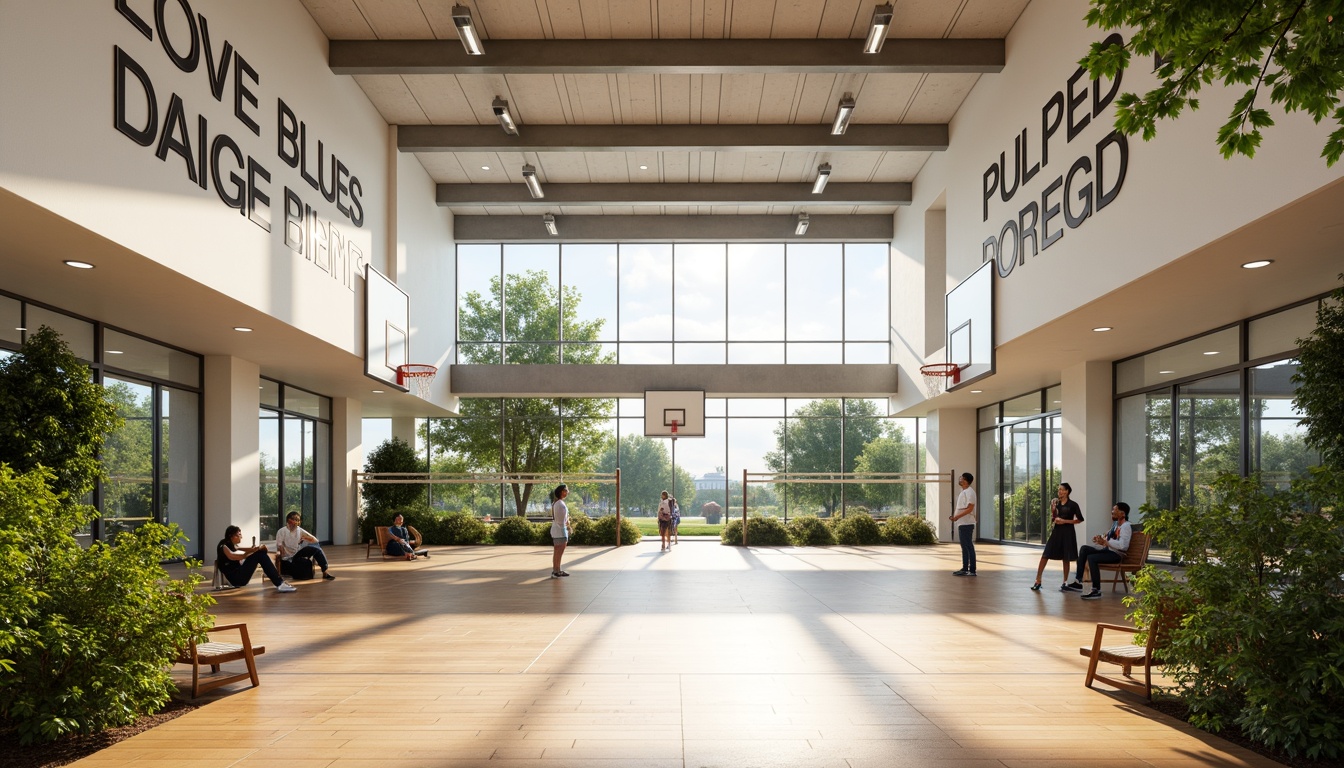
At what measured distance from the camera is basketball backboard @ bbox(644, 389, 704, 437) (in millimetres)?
24094

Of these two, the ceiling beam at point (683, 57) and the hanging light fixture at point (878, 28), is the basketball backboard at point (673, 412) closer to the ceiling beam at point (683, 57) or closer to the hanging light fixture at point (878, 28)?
the ceiling beam at point (683, 57)

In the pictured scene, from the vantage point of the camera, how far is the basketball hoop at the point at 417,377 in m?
18.8

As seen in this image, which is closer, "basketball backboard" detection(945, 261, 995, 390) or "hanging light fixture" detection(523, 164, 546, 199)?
"basketball backboard" detection(945, 261, 995, 390)

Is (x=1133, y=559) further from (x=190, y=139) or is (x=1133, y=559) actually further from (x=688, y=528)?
(x=688, y=528)

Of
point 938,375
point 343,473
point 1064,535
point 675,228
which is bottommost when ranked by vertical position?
point 1064,535

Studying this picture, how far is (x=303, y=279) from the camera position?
13375 millimetres

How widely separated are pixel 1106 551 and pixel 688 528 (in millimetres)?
19438

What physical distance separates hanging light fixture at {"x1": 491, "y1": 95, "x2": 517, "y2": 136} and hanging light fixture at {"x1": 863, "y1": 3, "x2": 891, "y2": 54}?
6.39 metres

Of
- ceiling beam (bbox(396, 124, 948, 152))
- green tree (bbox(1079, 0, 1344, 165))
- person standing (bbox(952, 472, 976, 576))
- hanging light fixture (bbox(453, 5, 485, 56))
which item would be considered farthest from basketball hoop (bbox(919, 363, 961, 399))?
green tree (bbox(1079, 0, 1344, 165))

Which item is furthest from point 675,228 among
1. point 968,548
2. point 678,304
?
point 968,548

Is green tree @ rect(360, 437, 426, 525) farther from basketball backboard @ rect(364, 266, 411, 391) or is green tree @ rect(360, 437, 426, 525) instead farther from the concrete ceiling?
Result: the concrete ceiling

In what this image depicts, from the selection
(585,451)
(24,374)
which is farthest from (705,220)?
(24,374)

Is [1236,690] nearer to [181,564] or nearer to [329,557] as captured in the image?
[181,564]

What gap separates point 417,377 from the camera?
68.5 ft
